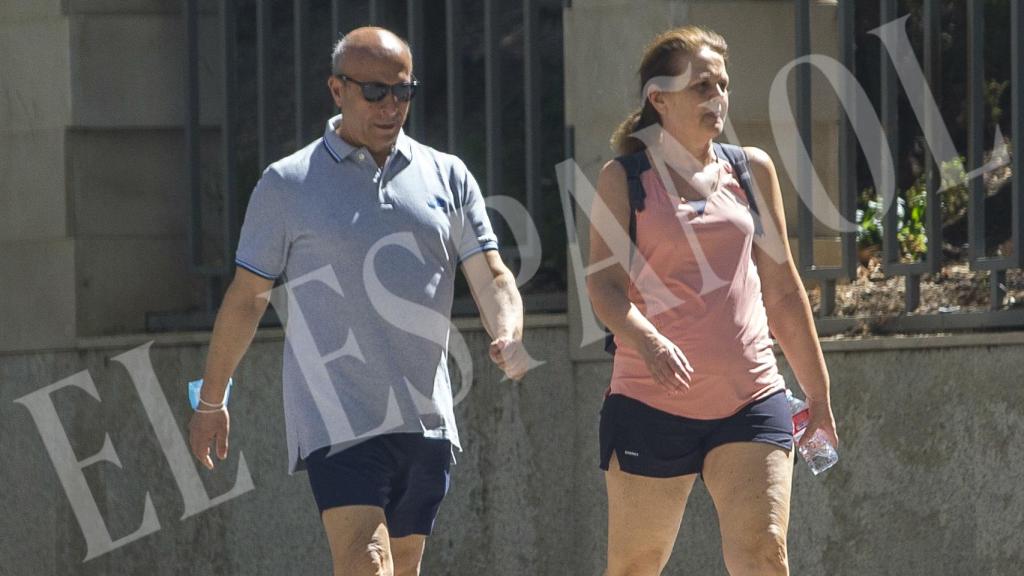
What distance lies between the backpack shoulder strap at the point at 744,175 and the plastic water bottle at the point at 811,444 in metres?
0.49

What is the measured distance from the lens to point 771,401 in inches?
191

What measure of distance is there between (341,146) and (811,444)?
156cm

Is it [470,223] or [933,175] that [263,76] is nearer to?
[933,175]

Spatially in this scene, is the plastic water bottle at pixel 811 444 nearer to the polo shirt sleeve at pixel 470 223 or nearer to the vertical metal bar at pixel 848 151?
the polo shirt sleeve at pixel 470 223

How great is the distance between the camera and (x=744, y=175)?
5.00 meters

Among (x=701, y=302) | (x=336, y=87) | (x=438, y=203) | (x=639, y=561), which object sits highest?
(x=336, y=87)

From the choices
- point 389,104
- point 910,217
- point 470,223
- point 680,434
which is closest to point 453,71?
Answer: point 910,217

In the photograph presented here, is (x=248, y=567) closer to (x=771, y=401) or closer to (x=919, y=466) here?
(x=919, y=466)

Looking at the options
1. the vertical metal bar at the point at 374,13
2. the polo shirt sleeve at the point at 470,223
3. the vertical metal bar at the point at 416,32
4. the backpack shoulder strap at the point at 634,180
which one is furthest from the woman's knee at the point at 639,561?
the vertical metal bar at the point at 374,13

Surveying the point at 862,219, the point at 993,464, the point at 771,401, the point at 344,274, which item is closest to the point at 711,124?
the point at 771,401

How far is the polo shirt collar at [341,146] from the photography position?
16.0 feet

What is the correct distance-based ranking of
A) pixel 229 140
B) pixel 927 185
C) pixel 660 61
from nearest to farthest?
1. pixel 660 61
2. pixel 927 185
3. pixel 229 140

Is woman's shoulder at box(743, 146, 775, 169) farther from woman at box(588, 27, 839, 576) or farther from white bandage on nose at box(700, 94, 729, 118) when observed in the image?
white bandage on nose at box(700, 94, 729, 118)

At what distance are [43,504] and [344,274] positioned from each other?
4.19 m
